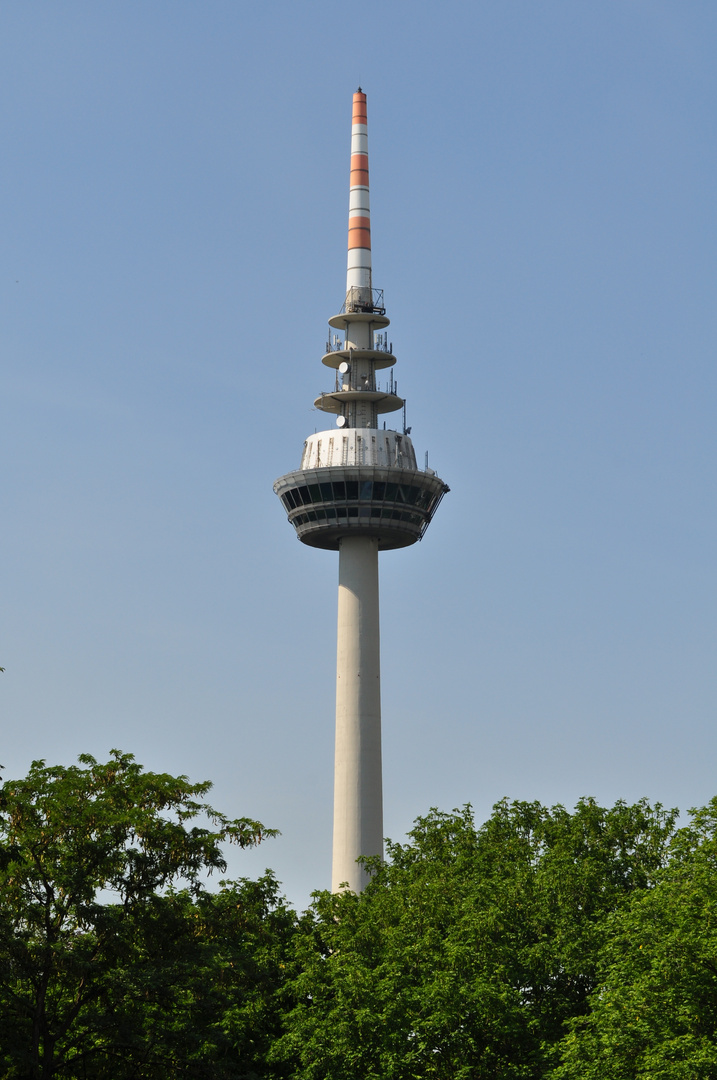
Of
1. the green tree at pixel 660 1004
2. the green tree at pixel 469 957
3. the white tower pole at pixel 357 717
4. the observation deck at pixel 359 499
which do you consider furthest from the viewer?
the observation deck at pixel 359 499

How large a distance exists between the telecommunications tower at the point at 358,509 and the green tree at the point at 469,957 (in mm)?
30628

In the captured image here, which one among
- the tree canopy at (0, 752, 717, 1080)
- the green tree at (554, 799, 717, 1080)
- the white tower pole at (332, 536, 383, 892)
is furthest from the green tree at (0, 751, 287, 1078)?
the white tower pole at (332, 536, 383, 892)

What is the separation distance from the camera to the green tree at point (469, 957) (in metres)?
50.6

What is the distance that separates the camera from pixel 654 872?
55969 mm

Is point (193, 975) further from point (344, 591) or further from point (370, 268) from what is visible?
point (370, 268)

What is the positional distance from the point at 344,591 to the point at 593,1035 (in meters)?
55.5

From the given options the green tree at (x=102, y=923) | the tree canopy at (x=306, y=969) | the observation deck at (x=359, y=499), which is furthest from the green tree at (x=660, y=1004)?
the observation deck at (x=359, y=499)

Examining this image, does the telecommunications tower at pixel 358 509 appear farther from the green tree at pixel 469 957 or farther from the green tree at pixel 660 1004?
the green tree at pixel 660 1004

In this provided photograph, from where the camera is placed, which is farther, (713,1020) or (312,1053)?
(312,1053)

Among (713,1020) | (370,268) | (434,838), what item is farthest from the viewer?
(370,268)

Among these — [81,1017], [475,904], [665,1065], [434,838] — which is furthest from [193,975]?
[434,838]

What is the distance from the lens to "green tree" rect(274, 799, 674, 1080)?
1993 inches

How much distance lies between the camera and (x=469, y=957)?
52.2m

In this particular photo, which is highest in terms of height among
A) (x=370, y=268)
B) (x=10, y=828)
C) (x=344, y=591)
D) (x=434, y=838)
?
(x=370, y=268)
